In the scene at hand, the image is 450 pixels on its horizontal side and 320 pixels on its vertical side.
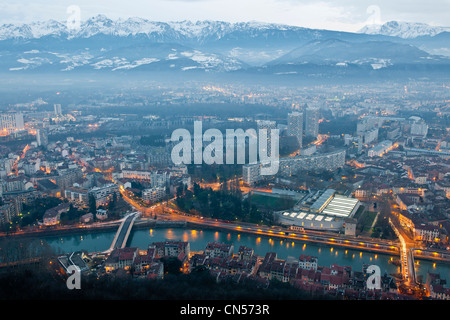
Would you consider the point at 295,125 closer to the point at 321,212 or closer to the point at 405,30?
the point at 321,212

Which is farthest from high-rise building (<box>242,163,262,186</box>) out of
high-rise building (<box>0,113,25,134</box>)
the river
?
high-rise building (<box>0,113,25,134</box>)

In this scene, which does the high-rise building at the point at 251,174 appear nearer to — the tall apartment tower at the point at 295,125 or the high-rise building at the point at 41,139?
the tall apartment tower at the point at 295,125

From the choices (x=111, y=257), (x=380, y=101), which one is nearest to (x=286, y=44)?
(x=380, y=101)

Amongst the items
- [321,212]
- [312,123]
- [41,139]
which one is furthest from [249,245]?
[41,139]
